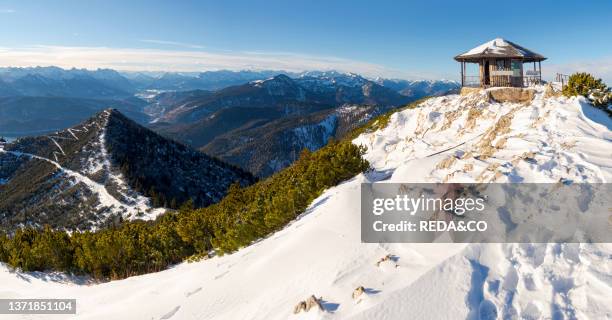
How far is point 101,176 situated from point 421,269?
9962cm

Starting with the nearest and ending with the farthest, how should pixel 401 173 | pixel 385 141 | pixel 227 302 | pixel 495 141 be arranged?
pixel 227 302 < pixel 401 173 < pixel 495 141 < pixel 385 141

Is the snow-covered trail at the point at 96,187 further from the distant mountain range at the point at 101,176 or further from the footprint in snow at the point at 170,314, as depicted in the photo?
the footprint in snow at the point at 170,314

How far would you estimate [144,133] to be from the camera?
119125mm

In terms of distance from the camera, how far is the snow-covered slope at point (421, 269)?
28.2ft

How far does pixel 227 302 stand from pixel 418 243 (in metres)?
6.43

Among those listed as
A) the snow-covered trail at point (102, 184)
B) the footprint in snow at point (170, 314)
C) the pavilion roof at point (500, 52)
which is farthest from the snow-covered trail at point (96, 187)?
the footprint in snow at point (170, 314)

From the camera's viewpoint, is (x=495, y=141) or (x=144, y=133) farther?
(x=144, y=133)

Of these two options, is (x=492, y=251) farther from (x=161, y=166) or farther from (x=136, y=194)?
(x=161, y=166)

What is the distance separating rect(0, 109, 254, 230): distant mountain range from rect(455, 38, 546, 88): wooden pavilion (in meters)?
58.9

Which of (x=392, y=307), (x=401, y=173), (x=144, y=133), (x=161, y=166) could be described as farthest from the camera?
(x=144, y=133)

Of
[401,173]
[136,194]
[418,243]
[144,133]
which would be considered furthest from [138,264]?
[144,133]

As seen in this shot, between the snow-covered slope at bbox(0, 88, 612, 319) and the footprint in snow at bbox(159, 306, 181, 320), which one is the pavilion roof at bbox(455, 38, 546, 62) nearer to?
the snow-covered slope at bbox(0, 88, 612, 319)

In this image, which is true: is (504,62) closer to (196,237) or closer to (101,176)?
(196,237)

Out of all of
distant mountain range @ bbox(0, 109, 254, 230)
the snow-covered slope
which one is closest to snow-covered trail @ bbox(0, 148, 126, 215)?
distant mountain range @ bbox(0, 109, 254, 230)
